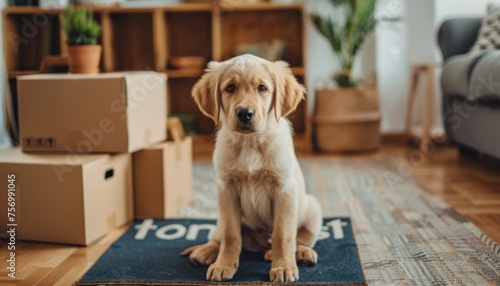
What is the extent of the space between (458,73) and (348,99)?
1.00 meters

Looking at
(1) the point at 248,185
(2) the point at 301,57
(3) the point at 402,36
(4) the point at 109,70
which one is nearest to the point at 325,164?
(2) the point at 301,57

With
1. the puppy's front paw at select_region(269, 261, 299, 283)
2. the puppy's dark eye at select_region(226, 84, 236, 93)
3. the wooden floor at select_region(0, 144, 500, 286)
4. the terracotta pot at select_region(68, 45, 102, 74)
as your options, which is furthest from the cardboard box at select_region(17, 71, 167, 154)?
the puppy's front paw at select_region(269, 261, 299, 283)

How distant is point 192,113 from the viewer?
14.9 ft

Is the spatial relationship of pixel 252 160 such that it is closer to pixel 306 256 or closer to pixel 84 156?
pixel 306 256

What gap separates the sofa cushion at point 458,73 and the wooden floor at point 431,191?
1.52 feet

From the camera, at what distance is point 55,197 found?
201 cm

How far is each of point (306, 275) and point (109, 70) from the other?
115 inches

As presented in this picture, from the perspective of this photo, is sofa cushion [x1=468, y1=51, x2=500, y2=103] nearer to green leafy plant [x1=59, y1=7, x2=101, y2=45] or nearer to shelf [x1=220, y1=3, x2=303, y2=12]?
shelf [x1=220, y1=3, x2=303, y2=12]

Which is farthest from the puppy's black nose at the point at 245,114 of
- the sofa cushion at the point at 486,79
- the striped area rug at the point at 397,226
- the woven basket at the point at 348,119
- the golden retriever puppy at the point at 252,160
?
the woven basket at the point at 348,119

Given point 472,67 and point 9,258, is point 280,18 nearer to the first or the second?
point 472,67

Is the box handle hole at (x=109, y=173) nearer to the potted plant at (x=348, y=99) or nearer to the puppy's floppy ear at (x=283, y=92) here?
the puppy's floppy ear at (x=283, y=92)

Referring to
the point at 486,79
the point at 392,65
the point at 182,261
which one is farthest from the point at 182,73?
the point at 182,261

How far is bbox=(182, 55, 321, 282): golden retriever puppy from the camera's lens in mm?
1670

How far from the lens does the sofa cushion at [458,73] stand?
3007 millimetres
